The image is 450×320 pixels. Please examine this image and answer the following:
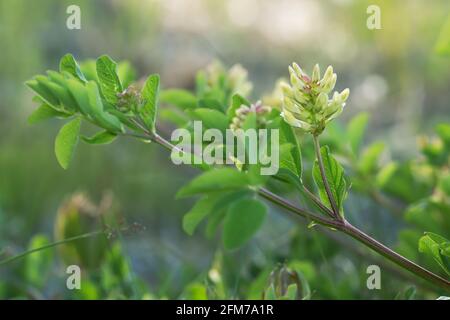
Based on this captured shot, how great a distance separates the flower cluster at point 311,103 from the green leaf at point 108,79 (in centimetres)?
18

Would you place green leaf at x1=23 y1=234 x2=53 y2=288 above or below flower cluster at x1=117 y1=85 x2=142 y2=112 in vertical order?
below

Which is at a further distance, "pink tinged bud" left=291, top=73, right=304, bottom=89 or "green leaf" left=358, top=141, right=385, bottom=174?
"green leaf" left=358, top=141, right=385, bottom=174

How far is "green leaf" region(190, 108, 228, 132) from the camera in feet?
2.76

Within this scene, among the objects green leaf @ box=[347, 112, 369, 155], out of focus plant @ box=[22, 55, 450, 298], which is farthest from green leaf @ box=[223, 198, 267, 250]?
green leaf @ box=[347, 112, 369, 155]

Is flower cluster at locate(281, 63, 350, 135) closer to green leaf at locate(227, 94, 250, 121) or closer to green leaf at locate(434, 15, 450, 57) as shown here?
green leaf at locate(227, 94, 250, 121)

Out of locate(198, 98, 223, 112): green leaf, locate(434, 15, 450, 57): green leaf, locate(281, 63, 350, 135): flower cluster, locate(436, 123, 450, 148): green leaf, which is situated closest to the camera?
locate(281, 63, 350, 135): flower cluster

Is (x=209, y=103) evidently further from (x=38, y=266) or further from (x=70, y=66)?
(x=38, y=266)

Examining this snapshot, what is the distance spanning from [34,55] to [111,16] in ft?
2.06

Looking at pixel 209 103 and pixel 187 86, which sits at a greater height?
pixel 187 86

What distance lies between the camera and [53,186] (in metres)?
2.16

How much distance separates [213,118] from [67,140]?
0.53ft

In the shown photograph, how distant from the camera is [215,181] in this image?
2.18 ft

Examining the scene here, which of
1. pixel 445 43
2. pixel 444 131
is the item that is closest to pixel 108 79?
pixel 445 43

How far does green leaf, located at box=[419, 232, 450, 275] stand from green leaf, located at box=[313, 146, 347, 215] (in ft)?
0.32
